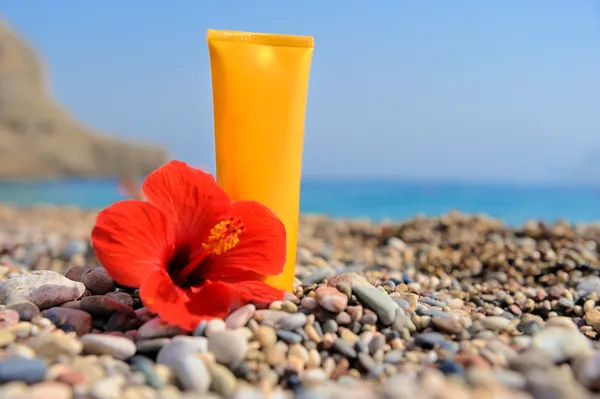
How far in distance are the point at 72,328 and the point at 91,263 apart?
2.24m

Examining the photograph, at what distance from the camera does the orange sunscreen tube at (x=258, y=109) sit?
165cm

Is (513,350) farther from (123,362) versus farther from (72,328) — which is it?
(72,328)

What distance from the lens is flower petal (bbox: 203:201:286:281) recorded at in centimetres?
159

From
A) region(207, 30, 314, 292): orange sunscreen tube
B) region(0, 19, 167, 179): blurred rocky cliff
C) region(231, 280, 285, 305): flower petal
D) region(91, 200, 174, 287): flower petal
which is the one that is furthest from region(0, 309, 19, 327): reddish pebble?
region(0, 19, 167, 179): blurred rocky cliff

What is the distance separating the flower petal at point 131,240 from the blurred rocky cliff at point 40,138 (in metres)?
29.8

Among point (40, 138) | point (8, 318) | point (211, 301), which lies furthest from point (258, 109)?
point (40, 138)

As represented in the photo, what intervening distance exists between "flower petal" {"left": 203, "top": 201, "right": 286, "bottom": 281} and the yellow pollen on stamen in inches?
3.1

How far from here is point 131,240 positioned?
4.83 feet

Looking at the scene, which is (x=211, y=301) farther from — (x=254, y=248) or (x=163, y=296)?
(x=254, y=248)

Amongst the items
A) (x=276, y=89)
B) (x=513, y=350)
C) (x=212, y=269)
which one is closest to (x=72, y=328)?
(x=212, y=269)

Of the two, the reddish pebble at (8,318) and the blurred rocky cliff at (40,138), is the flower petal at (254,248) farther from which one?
the blurred rocky cliff at (40,138)

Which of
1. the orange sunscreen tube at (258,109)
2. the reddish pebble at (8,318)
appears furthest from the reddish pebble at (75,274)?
the orange sunscreen tube at (258,109)

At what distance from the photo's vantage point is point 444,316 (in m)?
1.48

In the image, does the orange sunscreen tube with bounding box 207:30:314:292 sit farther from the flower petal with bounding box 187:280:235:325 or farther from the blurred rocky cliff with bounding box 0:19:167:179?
the blurred rocky cliff with bounding box 0:19:167:179
